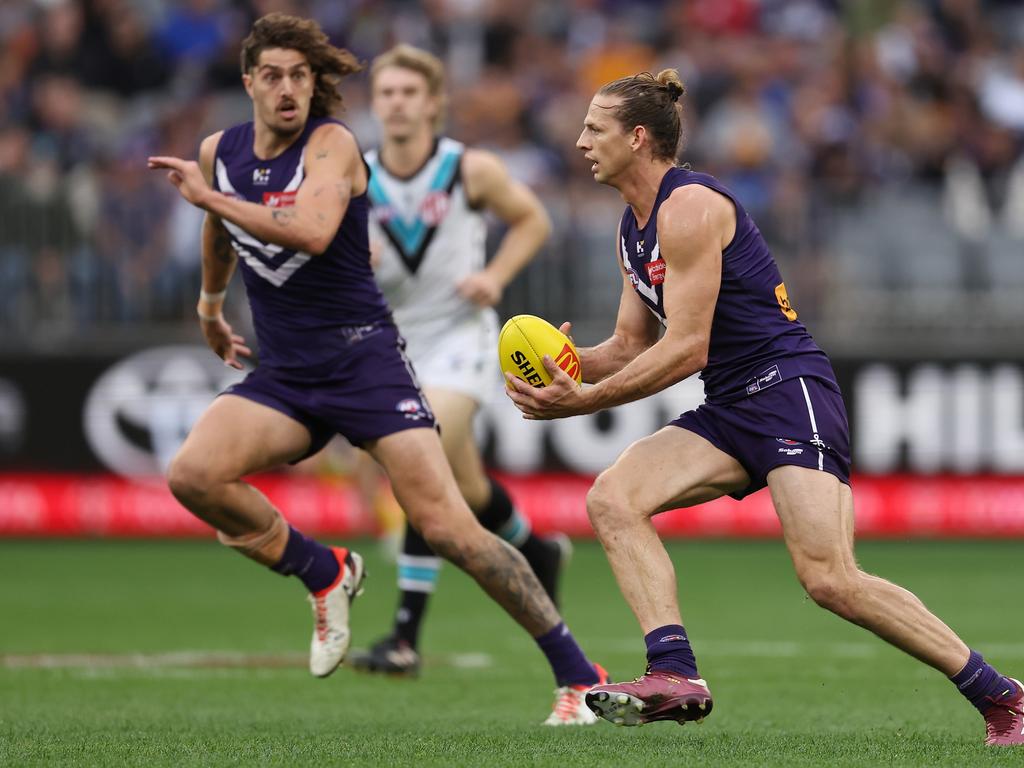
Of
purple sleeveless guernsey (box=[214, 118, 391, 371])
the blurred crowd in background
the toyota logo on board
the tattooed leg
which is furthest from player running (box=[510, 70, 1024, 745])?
the toyota logo on board

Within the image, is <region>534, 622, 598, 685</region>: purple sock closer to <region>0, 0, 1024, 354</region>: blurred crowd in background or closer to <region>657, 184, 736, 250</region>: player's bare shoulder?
<region>657, 184, 736, 250</region>: player's bare shoulder

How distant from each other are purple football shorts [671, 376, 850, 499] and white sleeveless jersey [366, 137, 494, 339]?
335cm

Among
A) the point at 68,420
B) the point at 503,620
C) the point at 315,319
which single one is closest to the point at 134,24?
the point at 68,420

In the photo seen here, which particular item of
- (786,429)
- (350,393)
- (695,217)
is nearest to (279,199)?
(350,393)

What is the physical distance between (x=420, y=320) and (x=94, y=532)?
343 inches

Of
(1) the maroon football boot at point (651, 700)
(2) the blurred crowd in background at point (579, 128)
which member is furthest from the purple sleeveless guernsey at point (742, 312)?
(2) the blurred crowd in background at point (579, 128)

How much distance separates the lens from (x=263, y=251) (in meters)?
7.44

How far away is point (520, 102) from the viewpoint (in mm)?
18953

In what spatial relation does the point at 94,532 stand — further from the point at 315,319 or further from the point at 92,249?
the point at 315,319

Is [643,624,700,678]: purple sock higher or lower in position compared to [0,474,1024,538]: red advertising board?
higher

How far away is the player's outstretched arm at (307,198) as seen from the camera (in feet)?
22.1

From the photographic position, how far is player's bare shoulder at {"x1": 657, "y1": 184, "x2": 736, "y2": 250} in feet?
20.5

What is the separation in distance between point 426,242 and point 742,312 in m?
3.49

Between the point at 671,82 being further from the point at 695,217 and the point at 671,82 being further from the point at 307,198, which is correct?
the point at 307,198
